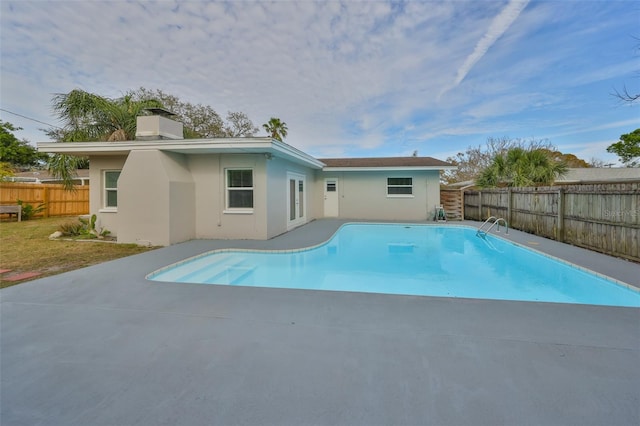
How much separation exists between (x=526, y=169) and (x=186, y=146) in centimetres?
1398

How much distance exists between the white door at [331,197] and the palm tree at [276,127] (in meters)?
10.3

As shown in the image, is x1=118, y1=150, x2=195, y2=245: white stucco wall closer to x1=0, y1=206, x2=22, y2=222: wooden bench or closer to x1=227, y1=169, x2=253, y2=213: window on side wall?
x1=227, y1=169, x2=253, y2=213: window on side wall

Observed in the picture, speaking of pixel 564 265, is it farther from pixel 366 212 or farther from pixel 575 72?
pixel 575 72

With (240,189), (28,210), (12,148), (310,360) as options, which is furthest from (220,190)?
(12,148)

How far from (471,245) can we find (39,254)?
40.3 ft

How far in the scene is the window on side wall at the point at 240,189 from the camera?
9422 millimetres

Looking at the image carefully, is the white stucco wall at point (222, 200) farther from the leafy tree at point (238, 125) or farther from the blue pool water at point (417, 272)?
the leafy tree at point (238, 125)

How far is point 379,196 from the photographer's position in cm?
1559

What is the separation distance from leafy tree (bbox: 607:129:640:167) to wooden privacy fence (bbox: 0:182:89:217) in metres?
46.5

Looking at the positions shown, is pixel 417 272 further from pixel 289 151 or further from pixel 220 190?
pixel 220 190

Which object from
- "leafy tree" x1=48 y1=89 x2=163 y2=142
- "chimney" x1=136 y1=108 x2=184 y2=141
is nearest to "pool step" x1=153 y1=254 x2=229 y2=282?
"chimney" x1=136 y1=108 x2=184 y2=141

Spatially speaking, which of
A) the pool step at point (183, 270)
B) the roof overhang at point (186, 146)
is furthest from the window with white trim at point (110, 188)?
the pool step at point (183, 270)

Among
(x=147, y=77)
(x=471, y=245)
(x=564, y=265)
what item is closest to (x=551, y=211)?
(x=471, y=245)

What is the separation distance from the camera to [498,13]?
31.9 feet
